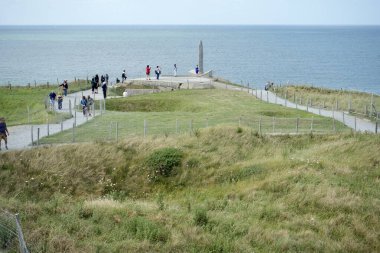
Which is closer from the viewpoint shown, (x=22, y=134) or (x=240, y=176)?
(x=240, y=176)

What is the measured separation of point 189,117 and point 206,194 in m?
14.3

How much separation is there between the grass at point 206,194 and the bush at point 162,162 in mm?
254

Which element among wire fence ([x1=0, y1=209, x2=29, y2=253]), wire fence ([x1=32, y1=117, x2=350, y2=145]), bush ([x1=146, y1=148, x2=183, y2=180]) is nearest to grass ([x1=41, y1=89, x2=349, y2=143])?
wire fence ([x1=32, y1=117, x2=350, y2=145])

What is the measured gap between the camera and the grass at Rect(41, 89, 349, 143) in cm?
3178

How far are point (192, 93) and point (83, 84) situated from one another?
13.0 m

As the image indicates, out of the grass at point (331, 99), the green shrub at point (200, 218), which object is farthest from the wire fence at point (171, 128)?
the green shrub at point (200, 218)

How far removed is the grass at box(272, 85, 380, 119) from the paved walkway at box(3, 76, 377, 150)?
43.0 inches

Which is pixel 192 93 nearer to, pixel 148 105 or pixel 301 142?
pixel 148 105

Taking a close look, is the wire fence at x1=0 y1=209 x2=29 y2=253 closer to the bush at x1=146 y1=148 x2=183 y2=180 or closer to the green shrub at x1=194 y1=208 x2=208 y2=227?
the green shrub at x1=194 y1=208 x2=208 y2=227

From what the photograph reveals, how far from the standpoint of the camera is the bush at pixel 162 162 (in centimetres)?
2616

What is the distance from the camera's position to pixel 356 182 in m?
24.0

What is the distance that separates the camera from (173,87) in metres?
A: 56.9

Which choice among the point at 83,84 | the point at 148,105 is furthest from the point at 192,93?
the point at 83,84

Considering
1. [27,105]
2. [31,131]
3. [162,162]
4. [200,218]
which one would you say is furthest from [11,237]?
[27,105]
